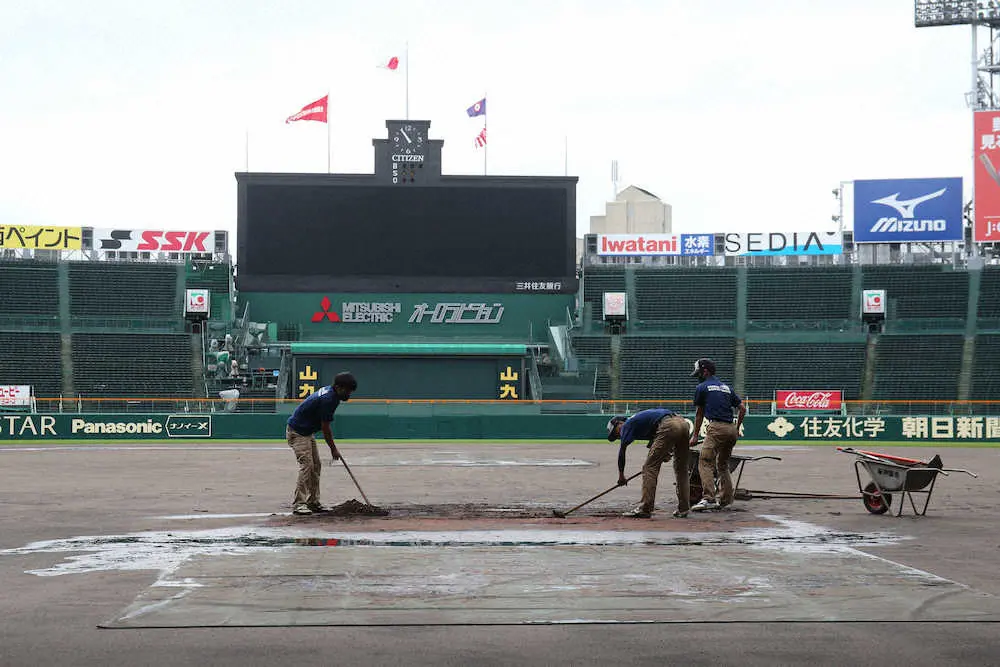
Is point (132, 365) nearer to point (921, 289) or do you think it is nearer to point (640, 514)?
point (921, 289)

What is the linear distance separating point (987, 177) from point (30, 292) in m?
47.1

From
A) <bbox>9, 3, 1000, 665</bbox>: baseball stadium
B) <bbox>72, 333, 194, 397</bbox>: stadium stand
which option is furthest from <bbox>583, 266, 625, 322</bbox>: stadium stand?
<bbox>72, 333, 194, 397</bbox>: stadium stand

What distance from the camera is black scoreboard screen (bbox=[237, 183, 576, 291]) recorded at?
52188 millimetres

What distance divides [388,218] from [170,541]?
1626 inches

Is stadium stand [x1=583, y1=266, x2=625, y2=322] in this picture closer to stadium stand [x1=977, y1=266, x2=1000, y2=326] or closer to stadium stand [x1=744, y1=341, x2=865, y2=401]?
stadium stand [x1=744, y1=341, x2=865, y2=401]

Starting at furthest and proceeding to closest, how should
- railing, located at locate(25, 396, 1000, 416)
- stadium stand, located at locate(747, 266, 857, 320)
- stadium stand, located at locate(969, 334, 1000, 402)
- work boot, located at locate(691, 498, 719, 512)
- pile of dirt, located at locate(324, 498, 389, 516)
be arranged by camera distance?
stadium stand, located at locate(747, 266, 857, 320) → stadium stand, located at locate(969, 334, 1000, 402) → railing, located at locate(25, 396, 1000, 416) → work boot, located at locate(691, 498, 719, 512) → pile of dirt, located at locate(324, 498, 389, 516)

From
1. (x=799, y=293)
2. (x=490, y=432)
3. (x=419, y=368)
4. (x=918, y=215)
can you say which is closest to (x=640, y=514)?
(x=490, y=432)

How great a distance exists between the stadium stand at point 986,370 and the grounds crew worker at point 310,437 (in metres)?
42.5

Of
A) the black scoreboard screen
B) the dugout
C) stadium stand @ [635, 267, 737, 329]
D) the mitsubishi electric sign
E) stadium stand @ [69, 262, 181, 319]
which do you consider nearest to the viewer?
the black scoreboard screen

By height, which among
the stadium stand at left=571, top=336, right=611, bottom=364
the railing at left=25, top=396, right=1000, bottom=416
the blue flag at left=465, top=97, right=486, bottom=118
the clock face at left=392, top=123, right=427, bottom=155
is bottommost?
the railing at left=25, top=396, right=1000, bottom=416

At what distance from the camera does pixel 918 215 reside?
5678 centimetres

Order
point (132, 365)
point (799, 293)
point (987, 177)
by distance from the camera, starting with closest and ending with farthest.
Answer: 1. point (132, 365)
2. point (987, 177)
3. point (799, 293)

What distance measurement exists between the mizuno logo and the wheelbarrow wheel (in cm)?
4519

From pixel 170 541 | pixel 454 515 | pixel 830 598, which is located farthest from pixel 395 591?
pixel 454 515
